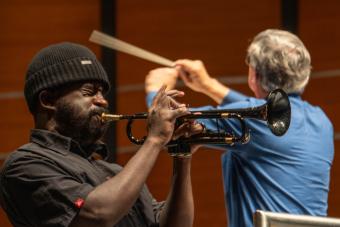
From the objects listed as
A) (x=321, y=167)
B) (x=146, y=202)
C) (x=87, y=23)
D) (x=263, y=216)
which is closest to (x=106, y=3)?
(x=87, y=23)

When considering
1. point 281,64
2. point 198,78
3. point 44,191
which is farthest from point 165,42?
point 44,191

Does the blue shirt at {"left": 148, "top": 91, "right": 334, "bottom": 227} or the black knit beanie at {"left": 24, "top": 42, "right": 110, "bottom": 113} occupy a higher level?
the black knit beanie at {"left": 24, "top": 42, "right": 110, "bottom": 113}

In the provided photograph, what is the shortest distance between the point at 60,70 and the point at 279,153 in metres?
0.96

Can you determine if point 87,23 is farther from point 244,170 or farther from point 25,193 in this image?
point 25,193

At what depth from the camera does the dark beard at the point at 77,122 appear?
2.11 meters

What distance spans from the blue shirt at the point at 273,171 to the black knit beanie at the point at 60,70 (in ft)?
2.09

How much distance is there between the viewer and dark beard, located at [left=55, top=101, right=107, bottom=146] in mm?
2111

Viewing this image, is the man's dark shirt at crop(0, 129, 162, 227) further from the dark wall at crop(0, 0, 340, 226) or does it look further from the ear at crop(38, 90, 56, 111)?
the dark wall at crop(0, 0, 340, 226)

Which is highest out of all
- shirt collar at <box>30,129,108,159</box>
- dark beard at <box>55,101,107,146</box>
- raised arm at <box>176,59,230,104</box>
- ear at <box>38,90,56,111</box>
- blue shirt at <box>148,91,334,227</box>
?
raised arm at <box>176,59,230,104</box>

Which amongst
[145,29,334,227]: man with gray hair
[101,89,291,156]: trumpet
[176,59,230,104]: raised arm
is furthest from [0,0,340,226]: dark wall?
[101,89,291,156]: trumpet

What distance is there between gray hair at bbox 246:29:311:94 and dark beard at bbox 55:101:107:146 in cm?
89

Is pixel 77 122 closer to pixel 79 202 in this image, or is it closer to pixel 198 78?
pixel 79 202

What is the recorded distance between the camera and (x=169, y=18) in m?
4.23

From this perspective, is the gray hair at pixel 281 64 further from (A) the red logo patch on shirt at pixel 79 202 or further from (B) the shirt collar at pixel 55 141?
(A) the red logo patch on shirt at pixel 79 202
